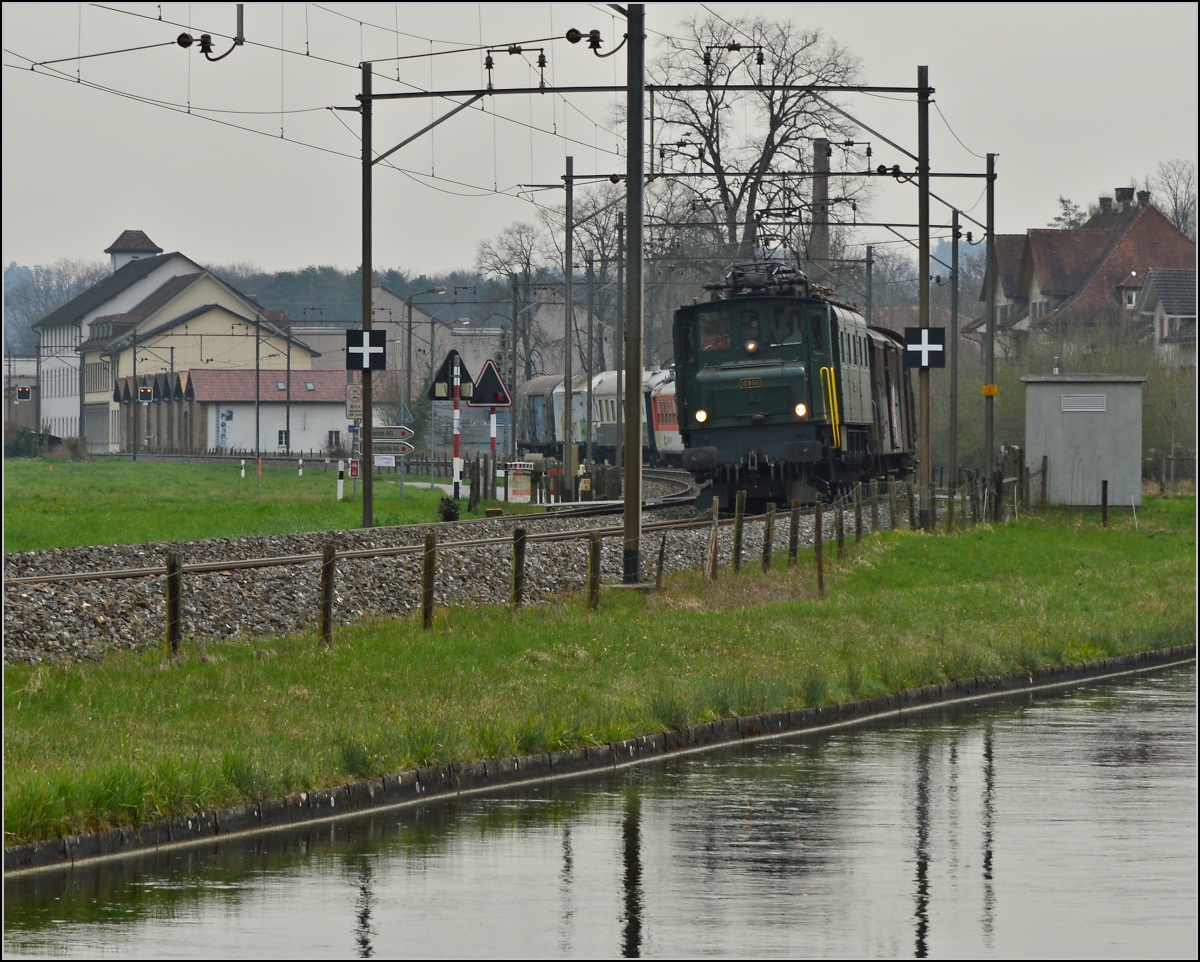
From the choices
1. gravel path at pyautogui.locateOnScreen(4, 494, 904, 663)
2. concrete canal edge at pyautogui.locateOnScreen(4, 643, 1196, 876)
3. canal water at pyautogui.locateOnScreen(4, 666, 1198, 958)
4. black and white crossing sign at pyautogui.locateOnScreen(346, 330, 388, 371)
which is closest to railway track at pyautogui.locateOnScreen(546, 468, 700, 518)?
gravel path at pyautogui.locateOnScreen(4, 494, 904, 663)

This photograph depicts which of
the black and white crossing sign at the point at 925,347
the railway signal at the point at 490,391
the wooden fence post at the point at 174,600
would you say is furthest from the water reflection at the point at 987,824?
the railway signal at the point at 490,391

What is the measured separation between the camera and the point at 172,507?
45281 mm

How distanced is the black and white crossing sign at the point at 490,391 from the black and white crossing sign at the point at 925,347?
9.20 m

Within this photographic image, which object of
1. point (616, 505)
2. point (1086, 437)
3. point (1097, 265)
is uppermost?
point (1097, 265)

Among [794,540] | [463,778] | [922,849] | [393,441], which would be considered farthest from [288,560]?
[393,441]

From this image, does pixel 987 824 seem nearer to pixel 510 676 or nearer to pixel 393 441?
pixel 510 676

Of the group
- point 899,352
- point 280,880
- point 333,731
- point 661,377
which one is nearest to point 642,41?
point 333,731

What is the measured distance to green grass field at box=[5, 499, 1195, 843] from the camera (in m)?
11.8

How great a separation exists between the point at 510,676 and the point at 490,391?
24.4m

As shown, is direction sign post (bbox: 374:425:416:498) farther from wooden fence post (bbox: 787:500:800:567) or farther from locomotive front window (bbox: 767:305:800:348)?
wooden fence post (bbox: 787:500:800:567)

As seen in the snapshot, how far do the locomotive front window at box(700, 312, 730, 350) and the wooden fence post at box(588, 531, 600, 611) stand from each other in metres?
15.3

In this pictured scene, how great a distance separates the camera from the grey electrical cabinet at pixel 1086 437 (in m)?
41.4

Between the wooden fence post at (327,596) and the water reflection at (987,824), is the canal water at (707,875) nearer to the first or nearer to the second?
→ the water reflection at (987,824)

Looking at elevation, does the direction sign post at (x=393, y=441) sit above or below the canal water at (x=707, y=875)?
above
